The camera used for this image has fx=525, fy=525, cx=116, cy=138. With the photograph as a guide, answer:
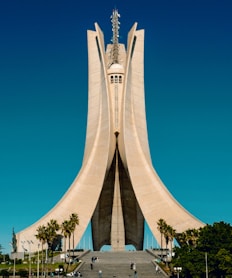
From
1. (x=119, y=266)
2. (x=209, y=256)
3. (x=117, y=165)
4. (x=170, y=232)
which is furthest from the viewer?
(x=117, y=165)

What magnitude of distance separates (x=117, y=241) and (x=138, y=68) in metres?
14.8

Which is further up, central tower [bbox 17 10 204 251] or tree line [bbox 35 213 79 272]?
central tower [bbox 17 10 204 251]

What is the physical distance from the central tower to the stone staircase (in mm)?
3194

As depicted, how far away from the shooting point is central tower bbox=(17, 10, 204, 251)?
38.4 metres

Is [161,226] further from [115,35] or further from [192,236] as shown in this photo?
[115,35]

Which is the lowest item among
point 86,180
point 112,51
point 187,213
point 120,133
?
point 187,213

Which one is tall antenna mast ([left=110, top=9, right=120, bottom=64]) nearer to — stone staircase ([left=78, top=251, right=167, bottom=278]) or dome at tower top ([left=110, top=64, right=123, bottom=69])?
dome at tower top ([left=110, top=64, right=123, bottom=69])

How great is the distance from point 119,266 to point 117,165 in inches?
553

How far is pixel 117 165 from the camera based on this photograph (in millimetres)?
43844

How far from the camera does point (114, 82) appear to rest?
42.6 metres

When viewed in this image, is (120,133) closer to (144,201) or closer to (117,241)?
(144,201)

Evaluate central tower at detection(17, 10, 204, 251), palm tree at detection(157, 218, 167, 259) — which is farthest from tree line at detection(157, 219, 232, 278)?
central tower at detection(17, 10, 204, 251)

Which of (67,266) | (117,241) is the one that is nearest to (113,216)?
(117,241)

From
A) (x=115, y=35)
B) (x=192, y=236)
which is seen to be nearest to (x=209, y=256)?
(x=192, y=236)
